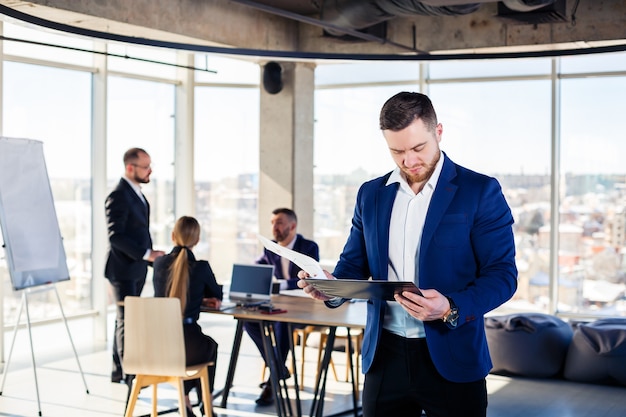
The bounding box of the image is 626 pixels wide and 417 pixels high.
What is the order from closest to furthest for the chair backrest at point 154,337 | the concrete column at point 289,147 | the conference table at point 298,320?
the chair backrest at point 154,337 → the conference table at point 298,320 → the concrete column at point 289,147

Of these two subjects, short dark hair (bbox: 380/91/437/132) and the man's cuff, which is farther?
the man's cuff

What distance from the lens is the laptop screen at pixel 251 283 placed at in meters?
6.42

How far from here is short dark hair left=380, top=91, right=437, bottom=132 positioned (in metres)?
2.70

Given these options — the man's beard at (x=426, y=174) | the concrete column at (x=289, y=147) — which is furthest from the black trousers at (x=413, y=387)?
the concrete column at (x=289, y=147)

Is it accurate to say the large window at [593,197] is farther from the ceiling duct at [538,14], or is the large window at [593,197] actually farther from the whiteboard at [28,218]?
the whiteboard at [28,218]

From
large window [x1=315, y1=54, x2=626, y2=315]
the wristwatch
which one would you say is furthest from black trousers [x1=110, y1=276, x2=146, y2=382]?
the wristwatch

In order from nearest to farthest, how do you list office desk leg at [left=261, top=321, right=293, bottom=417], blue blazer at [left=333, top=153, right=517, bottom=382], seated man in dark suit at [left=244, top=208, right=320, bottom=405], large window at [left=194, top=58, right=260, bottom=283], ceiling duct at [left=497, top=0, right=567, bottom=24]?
blue blazer at [left=333, top=153, right=517, bottom=382] → office desk leg at [left=261, top=321, right=293, bottom=417] → seated man in dark suit at [left=244, top=208, right=320, bottom=405] → ceiling duct at [left=497, top=0, right=567, bottom=24] → large window at [left=194, top=58, right=260, bottom=283]

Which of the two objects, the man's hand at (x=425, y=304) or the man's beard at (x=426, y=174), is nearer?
the man's hand at (x=425, y=304)

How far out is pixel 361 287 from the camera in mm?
2561

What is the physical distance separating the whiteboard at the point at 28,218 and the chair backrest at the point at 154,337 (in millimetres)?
1737

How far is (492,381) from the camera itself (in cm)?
791

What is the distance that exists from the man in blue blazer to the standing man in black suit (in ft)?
15.4

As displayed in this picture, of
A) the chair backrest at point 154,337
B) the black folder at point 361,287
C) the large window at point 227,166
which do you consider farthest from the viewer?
the large window at point 227,166

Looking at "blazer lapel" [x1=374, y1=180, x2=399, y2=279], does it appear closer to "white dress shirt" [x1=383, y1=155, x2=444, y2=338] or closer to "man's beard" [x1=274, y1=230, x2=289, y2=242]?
"white dress shirt" [x1=383, y1=155, x2=444, y2=338]
